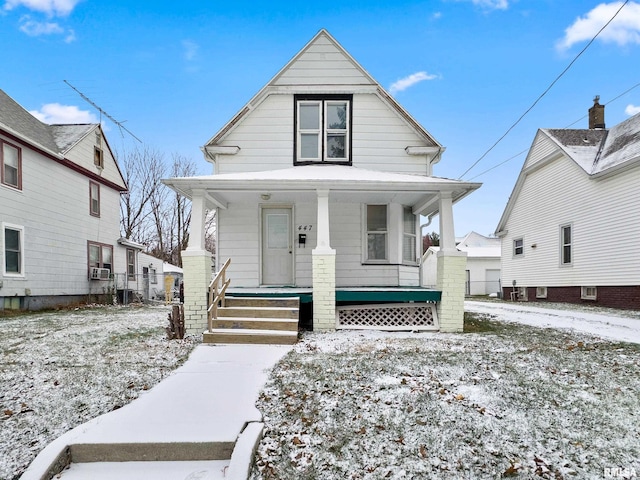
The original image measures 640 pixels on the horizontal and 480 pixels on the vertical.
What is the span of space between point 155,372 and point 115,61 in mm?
19089

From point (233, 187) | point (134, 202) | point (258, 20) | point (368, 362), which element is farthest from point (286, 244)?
point (134, 202)

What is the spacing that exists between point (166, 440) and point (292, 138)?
7876mm

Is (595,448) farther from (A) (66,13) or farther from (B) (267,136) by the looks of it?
(A) (66,13)

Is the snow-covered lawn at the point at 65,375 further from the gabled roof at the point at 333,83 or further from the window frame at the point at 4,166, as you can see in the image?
the window frame at the point at 4,166

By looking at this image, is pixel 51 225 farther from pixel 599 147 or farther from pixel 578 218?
pixel 599 147

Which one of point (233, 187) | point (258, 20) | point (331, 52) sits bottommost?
point (233, 187)

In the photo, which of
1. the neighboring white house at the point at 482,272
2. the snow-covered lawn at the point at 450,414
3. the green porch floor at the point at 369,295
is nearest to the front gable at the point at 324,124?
the green porch floor at the point at 369,295

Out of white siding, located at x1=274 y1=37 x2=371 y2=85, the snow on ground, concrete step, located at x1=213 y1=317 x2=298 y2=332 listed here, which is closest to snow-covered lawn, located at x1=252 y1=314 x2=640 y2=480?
concrete step, located at x1=213 y1=317 x2=298 y2=332

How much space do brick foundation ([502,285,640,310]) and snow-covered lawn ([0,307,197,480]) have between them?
42.2 ft

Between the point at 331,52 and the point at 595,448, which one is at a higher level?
the point at 331,52

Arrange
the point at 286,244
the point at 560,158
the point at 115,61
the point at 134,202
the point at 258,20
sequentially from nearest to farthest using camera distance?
1. the point at 286,244
2. the point at 258,20
3. the point at 560,158
4. the point at 115,61
5. the point at 134,202

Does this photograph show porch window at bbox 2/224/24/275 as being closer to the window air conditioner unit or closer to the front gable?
the window air conditioner unit

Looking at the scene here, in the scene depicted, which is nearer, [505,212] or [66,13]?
[66,13]

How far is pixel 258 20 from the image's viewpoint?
1378 centimetres
